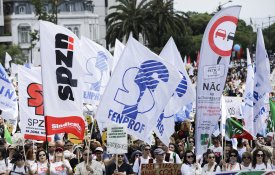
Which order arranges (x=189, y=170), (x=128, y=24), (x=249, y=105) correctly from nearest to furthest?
(x=189, y=170)
(x=249, y=105)
(x=128, y=24)

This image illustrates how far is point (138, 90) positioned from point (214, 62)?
1391 mm

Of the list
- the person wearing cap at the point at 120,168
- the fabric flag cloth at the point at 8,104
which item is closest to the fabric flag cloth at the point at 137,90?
the person wearing cap at the point at 120,168

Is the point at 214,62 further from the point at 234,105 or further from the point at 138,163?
the point at 234,105

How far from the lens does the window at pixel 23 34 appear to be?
12494 centimetres

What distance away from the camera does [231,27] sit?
15234 mm

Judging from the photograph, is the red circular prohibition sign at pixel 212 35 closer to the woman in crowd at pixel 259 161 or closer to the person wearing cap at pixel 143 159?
the woman in crowd at pixel 259 161

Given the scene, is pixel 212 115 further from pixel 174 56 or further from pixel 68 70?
pixel 174 56

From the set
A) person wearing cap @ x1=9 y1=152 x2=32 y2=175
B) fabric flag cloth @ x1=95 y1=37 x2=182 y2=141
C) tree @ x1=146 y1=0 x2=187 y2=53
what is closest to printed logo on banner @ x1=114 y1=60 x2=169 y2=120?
fabric flag cloth @ x1=95 y1=37 x2=182 y2=141

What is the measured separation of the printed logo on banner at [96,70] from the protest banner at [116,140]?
22.3 feet

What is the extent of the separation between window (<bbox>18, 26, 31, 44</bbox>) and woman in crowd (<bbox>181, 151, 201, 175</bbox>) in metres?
110

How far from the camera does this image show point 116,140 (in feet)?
47.2

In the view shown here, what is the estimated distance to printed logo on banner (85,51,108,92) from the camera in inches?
845

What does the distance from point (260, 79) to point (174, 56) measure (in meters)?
2.55

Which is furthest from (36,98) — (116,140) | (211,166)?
(211,166)
